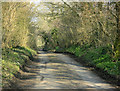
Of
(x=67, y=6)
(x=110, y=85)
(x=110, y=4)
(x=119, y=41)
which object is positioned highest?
(x=67, y=6)

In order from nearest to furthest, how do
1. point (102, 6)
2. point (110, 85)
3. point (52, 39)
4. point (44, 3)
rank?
point (110, 85)
point (102, 6)
point (44, 3)
point (52, 39)

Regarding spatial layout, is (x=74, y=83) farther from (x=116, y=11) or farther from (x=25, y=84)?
(x=116, y=11)

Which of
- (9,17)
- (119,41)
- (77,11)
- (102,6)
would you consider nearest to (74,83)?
(119,41)

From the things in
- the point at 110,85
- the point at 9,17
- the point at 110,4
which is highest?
the point at 110,4

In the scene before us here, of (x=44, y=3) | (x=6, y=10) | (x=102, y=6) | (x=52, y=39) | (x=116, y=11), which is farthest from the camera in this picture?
(x=52, y=39)

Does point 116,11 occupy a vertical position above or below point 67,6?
below

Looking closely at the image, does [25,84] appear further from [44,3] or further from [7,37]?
[44,3]

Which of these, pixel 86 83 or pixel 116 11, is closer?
pixel 86 83

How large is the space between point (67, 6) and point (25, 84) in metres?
18.6

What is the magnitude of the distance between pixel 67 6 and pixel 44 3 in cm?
445

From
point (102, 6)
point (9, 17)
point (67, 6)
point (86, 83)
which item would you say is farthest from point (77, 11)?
point (86, 83)

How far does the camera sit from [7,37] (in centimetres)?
1346

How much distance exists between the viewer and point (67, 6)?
85.6 feet

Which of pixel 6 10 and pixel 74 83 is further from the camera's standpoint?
pixel 6 10
